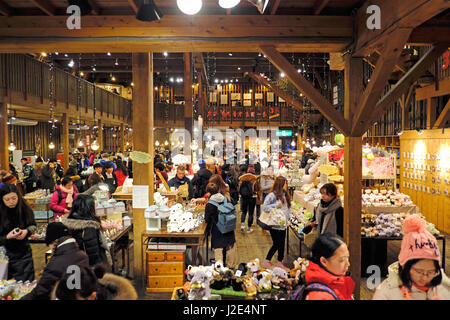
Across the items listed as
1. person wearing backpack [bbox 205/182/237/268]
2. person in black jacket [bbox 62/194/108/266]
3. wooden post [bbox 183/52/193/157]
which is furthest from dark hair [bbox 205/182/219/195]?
wooden post [bbox 183/52/193/157]

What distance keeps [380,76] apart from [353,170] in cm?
133

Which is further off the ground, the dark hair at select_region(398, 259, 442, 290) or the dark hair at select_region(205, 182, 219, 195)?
the dark hair at select_region(205, 182, 219, 195)

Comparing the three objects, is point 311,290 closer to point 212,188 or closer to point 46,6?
point 212,188

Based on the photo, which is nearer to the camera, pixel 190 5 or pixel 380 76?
pixel 190 5

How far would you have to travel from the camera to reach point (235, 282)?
3.09m

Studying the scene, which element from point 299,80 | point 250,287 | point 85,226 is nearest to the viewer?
point 250,287

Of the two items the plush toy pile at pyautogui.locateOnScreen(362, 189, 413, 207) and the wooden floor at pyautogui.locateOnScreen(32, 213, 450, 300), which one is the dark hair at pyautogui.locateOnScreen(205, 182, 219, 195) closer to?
the wooden floor at pyautogui.locateOnScreen(32, 213, 450, 300)

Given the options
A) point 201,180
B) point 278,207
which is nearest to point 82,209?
point 278,207

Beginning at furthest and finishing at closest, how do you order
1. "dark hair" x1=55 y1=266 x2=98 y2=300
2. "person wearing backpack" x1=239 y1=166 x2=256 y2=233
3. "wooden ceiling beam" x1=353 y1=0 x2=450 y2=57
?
"person wearing backpack" x1=239 y1=166 x2=256 y2=233 < "wooden ceiling beam" x1=353 y1=0 x2=450 y2=57 < "dark hair" x1=55 y1=266 x2=98 y2=300

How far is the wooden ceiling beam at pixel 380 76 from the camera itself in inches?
114

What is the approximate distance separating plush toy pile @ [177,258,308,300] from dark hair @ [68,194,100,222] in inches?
55.4

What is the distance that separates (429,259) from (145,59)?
4.63 metres

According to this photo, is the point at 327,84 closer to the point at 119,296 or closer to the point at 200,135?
the point at 200,135

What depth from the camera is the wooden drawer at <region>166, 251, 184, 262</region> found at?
4.50 meters
